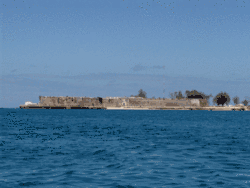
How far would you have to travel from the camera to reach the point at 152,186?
10750 mm

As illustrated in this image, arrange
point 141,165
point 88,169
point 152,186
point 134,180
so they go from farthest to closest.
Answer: point 141,165, point 88,169, point 134,180, point 152,186

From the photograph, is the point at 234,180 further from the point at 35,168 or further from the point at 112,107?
the point at 112,107

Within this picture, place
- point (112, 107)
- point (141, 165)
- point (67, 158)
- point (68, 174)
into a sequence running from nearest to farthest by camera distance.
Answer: point (68, 174) < point (141, 165) < point (67, 158) < point (112, 107)

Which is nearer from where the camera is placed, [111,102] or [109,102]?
[111,102]

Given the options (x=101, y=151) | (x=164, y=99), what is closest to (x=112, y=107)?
(x=164, y=99)

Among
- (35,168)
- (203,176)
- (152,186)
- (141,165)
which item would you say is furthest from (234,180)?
(35,168)

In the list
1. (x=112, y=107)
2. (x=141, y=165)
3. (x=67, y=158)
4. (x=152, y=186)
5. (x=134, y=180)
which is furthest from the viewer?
(x=112, y=107)

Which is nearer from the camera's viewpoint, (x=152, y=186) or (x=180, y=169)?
(x=152, y=186)

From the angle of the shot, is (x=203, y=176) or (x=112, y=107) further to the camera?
(x=112, y=107)

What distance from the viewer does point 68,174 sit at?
40.4 ft

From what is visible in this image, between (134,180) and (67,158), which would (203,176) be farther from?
(67,158)

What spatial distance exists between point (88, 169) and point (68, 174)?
3.91 feet

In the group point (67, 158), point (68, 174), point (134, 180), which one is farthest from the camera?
point (67, 158)

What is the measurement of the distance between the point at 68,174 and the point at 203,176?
527cm
